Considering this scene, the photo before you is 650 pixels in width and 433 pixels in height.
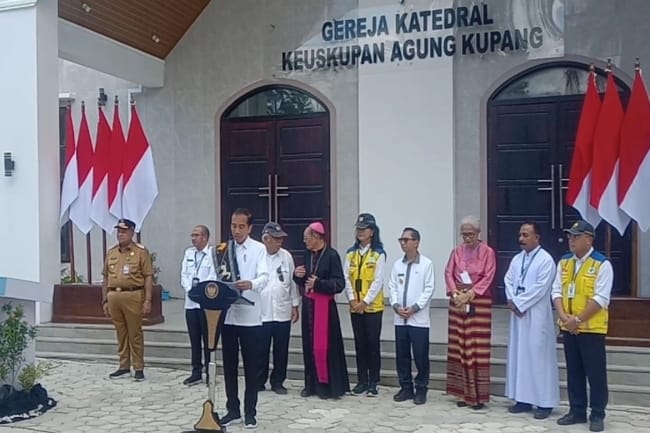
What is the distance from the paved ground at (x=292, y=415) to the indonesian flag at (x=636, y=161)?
76.4 inches

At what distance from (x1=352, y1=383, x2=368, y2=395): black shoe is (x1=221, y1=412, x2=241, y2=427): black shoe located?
1413 millimetres

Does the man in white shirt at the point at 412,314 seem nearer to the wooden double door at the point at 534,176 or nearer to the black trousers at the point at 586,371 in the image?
the black trousers at the point at 586,371

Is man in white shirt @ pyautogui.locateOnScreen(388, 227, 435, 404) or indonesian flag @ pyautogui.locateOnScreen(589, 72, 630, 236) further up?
indonesian flag @ pyautogui.locateOnScreen(589, 72, 630, 236)

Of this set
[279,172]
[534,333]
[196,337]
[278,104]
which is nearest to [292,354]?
[196,337]

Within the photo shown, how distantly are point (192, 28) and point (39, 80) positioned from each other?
3431 millimetres

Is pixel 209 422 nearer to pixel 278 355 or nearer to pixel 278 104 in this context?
pixel 278 355

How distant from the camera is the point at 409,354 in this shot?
7.08m

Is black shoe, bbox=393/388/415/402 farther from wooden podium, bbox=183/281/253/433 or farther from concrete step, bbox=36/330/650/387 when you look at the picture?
wooden podium, bbox=183/281/253/433

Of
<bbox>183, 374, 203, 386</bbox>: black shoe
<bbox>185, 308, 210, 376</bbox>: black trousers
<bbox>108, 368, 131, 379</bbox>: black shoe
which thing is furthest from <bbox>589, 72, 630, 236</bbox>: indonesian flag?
<bbox>108, 368, 131, 379</bbox>: black shoe

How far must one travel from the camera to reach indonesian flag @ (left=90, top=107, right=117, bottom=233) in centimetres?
1012

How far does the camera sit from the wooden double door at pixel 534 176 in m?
10.1

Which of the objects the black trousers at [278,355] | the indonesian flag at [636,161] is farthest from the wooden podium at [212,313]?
the indonesian flag at [636,161]

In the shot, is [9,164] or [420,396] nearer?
[420,396]

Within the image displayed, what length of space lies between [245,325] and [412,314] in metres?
1.68
